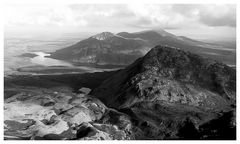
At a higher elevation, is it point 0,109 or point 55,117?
point 0,109

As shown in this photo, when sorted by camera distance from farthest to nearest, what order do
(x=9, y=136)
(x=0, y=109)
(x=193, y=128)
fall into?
(x=193, y=128) → (x=9, y=136) → (x=0, y=109)

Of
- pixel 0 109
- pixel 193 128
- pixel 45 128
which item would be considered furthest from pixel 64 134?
pixel 193 128

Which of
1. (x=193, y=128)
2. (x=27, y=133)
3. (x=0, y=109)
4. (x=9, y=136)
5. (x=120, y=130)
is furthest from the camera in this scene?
(x=193, y=128)

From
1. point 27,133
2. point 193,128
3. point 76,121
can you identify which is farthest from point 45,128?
point 193,128

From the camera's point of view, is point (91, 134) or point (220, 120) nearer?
point (91, 134)

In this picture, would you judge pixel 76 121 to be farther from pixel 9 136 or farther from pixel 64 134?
pixel 9 136

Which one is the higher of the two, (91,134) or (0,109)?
(0,109)

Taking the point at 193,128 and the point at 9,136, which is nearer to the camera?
the point at 9,136

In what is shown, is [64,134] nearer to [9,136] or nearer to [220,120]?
→ [9,136]

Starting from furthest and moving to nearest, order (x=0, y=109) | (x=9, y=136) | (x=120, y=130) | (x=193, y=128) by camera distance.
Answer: (x=193, y=128) < (x=120, y=130) < (x=9, y=136) < (x=0, y=109)
